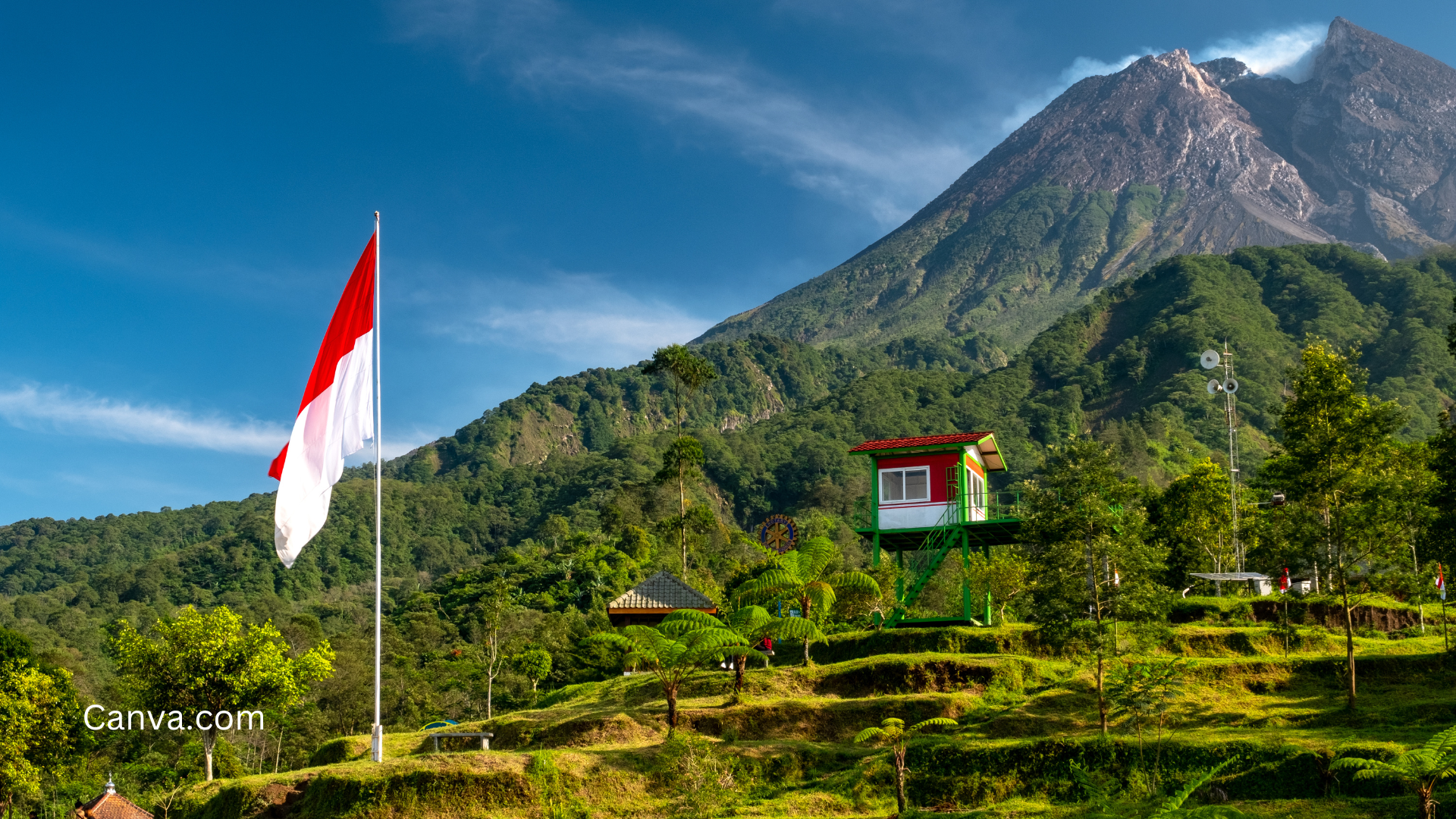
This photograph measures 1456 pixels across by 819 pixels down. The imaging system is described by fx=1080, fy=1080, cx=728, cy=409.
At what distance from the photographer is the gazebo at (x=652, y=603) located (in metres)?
32.4

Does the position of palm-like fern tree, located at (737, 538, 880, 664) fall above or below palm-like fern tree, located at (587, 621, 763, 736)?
above

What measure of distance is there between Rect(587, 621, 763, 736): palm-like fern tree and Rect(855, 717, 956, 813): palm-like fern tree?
334 cm

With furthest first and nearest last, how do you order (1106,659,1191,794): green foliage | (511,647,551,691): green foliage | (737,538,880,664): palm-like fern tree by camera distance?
(511,647,551,691): green foliage → (737,538,880,664): palm-like fern tree → (1106,659,1191,794): green foliage

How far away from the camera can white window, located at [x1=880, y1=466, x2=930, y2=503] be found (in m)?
31.3

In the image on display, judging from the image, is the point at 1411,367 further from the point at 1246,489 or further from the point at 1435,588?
the point at 1435,588

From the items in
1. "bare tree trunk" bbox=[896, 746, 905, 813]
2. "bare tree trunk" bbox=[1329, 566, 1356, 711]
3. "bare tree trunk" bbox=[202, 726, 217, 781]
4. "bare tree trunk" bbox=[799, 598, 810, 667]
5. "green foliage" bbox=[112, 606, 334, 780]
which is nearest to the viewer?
"bare tree trunk" bbox=[896, 746, 905, 813]

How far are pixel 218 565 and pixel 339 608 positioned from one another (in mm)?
21506

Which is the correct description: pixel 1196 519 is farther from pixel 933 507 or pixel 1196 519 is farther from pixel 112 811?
pixel 112 811

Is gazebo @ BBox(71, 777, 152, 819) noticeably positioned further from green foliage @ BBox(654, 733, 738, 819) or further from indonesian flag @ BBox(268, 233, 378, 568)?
green foliage @ BBox(654, 733, 738, 819)

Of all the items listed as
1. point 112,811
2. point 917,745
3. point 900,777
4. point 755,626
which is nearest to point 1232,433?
point 755,626

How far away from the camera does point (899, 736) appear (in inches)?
677

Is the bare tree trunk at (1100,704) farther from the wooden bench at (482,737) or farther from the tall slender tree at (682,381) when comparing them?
the tall slender tree at (682,381)

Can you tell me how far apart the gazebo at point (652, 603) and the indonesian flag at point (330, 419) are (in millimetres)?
17457

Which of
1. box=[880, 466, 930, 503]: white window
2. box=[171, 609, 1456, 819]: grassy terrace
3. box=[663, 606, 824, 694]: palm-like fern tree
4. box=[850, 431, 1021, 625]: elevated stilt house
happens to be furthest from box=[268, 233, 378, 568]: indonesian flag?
box=[880, 466, 930, 503]: white window
